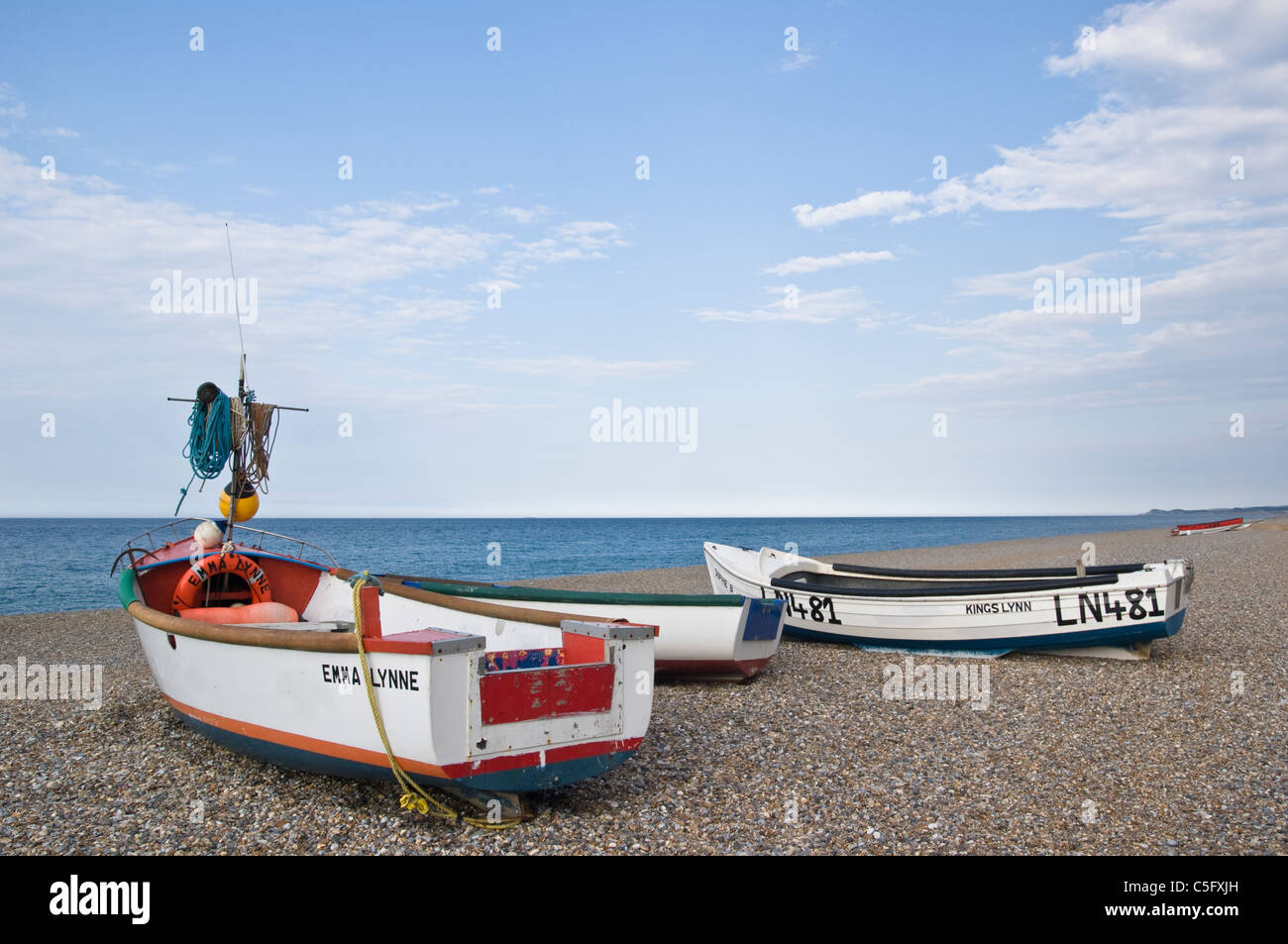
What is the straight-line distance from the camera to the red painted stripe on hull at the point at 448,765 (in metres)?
5.57

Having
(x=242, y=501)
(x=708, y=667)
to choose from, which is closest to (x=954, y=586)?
(x=708, y=667)

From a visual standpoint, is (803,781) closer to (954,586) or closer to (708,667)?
(708,667)

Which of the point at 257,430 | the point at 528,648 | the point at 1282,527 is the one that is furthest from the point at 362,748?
the point at 1282,527

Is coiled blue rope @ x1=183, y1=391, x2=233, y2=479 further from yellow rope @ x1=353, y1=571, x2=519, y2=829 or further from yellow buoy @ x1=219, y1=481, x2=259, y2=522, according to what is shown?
yellow rope @ x1=353, y1=571, x2=519, y2=829

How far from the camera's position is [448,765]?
5.50m

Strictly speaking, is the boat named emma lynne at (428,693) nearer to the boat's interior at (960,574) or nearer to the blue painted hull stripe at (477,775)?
the blue painted hull stripe at (477,775)

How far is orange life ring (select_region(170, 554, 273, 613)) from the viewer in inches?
358

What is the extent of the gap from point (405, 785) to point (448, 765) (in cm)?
49

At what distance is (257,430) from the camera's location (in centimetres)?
964

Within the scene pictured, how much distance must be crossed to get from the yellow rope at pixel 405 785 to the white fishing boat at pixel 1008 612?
319 inches

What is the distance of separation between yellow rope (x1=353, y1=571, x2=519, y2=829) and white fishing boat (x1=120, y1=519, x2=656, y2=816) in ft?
0.05

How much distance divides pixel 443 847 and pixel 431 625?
9.96 ft

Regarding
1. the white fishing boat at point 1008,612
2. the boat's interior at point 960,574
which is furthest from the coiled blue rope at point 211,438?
the boat's interior at point 960,574

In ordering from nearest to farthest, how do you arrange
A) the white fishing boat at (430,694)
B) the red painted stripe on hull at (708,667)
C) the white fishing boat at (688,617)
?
the white fishing boat at (430,694), the white fishing boat at (688,617), the red painted stripe on hull at (708,667)
